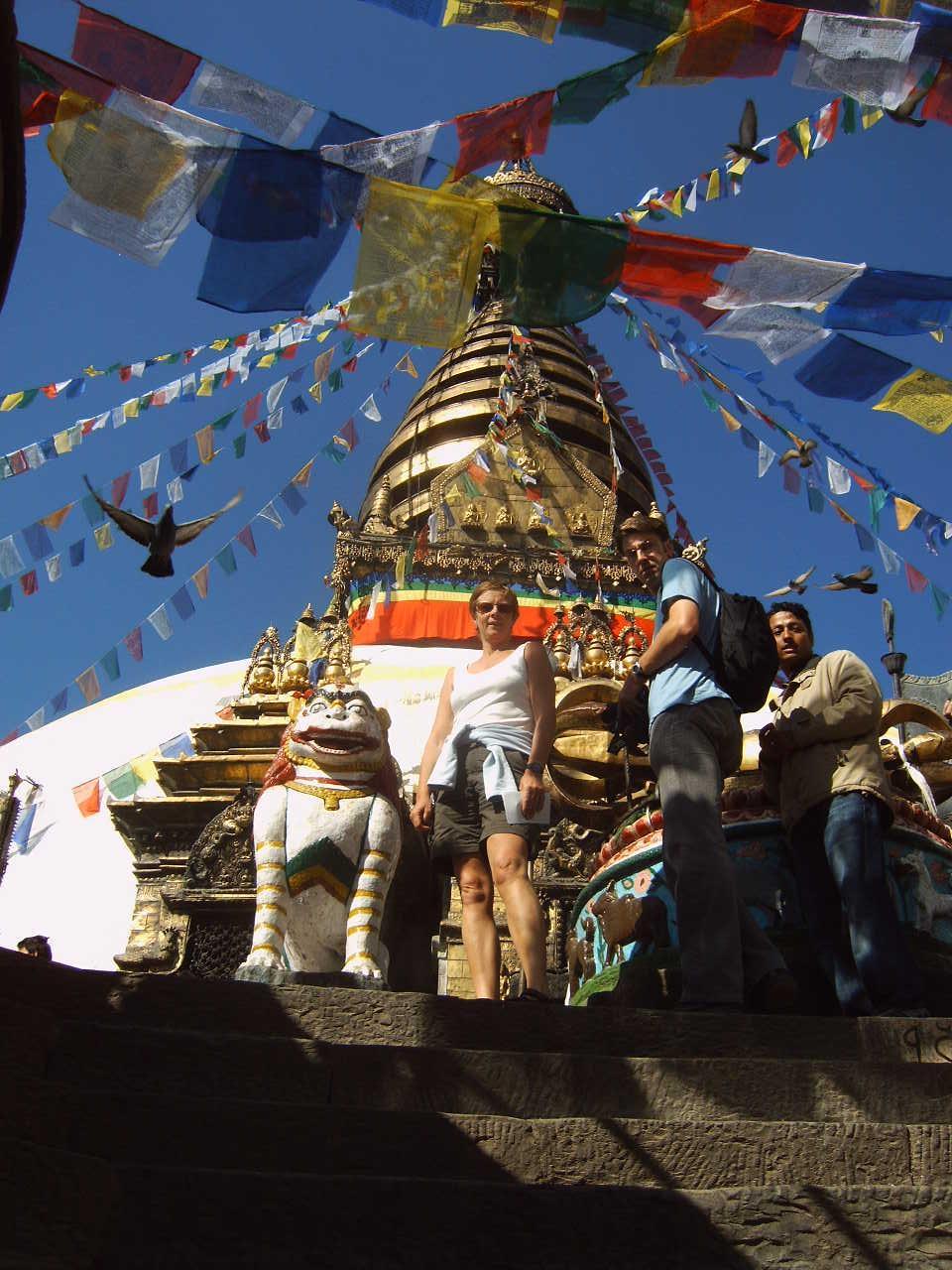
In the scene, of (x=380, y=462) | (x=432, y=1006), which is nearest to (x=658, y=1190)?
(x=432, y=1006)

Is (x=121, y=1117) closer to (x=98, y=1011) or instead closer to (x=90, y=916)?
(x=98, y=1011)

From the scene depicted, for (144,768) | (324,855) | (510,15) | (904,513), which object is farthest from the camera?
(144,768)

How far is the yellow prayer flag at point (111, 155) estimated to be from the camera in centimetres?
503

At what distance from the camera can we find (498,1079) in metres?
2.33

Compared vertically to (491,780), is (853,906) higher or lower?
lower

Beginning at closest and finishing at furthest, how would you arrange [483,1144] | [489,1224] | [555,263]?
[489,1224]
[483,1144]
[555,263]

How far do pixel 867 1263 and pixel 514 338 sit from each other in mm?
12882

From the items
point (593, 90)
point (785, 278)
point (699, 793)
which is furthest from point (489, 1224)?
point (593, 90)

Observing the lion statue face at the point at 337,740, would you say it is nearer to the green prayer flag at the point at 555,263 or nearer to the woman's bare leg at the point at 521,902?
the woman's bare leg at the point at 521,902

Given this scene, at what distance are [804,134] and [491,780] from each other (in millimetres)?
5047

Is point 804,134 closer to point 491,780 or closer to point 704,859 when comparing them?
point 491,780

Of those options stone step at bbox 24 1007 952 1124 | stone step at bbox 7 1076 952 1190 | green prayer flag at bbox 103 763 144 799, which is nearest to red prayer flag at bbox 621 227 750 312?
stone step at bbox 24 1007 952 1124

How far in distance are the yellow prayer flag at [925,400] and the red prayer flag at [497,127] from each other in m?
2.40

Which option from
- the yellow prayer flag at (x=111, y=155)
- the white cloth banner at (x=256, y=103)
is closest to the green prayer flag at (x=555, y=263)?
the white cloth banner at (x=256, y=103)
